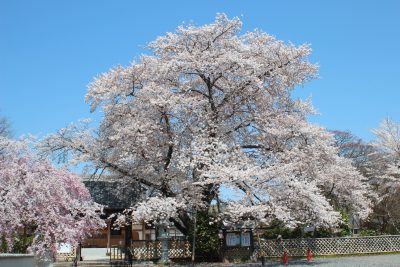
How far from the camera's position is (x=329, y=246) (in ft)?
84.9

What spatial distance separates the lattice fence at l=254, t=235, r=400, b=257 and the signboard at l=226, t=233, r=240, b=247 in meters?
1.17

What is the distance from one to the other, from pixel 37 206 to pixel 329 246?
1502 cm

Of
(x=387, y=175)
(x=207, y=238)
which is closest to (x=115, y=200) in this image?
(x=207, y=238)

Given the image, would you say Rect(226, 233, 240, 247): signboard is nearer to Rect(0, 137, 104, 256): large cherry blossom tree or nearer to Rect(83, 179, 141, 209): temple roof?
Rect(83, 179, 141, 209): temple roof

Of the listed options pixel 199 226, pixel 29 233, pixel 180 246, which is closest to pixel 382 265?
pixel 199 226

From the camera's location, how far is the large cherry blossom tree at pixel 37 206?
1817 centimetres

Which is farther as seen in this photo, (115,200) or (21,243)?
(115,200)

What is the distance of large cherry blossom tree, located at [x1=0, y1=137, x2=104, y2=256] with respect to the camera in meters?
18.2

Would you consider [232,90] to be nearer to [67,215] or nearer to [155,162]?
[155,162]

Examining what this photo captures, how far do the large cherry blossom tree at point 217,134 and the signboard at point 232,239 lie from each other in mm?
1562

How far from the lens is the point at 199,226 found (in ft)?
74.3

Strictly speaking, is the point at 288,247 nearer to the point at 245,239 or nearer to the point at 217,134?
the point at 245,239

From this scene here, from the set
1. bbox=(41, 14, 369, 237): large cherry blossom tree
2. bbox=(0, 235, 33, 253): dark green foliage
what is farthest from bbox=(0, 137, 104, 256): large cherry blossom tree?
bbox=(41, 14, 369, 237): large cherry blossom tree

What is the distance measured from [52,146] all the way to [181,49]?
25.6 ft
